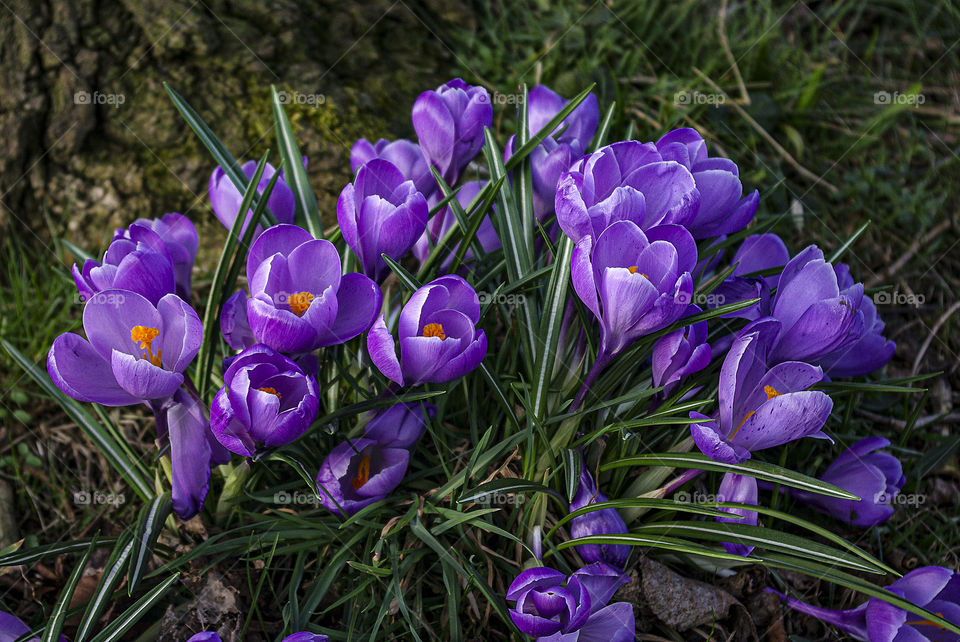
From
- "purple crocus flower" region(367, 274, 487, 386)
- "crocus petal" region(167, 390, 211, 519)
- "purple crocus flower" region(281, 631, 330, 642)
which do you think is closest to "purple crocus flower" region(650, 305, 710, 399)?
"purple crocus flower" region(367, 274, 487, 386)

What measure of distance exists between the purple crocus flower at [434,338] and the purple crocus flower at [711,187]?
405 mm

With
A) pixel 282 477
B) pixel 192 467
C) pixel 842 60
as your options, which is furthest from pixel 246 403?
pixel 842 60

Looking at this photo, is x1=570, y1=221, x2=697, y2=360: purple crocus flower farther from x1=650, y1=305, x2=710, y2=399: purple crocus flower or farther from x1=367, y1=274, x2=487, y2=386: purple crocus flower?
x1=367, y1=274, x2=487, y2=386: purple crocus flower

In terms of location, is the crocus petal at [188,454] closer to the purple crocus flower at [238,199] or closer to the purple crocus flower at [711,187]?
the purple crocus flower at [238,199]

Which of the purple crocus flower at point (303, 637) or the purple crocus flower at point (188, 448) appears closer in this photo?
the purple crocus flower at point (303, 637)

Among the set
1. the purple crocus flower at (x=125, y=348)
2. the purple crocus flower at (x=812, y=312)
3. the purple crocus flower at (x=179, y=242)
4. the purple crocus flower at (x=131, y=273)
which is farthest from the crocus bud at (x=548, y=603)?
the purple crocus flower at (x=179, y=242)

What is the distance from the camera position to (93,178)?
211 centimetres

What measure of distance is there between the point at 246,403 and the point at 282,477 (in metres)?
0.42

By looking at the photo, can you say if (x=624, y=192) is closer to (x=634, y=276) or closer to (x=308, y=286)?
(x=634, y=276)

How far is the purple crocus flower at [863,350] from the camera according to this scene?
1392 millimetres

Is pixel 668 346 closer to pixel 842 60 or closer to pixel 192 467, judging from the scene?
pixel 192 467

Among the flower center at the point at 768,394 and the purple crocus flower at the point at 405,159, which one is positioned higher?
the purple crocus flower at the point at 405,159

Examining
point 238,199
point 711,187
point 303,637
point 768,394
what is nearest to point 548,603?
point 303,637

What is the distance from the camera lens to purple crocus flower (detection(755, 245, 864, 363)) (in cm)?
120
